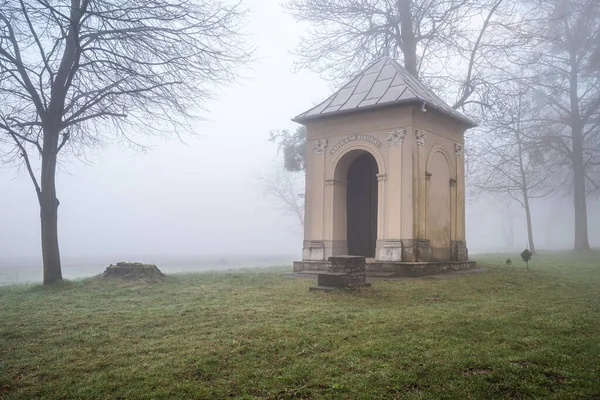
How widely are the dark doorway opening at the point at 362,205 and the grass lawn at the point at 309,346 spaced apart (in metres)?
5.69

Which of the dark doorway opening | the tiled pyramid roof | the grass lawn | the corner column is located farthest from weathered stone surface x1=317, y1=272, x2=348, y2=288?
the tiled pyramid roof

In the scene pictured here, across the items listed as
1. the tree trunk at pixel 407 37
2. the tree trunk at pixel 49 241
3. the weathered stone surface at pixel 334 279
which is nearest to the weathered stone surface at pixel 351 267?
the weathered stone surface at pixel 334 279

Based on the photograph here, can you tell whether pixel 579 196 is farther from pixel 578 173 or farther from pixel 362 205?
pixel 362 205

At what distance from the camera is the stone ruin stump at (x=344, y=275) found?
9961 millimetres

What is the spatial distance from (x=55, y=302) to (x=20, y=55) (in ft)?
23.4

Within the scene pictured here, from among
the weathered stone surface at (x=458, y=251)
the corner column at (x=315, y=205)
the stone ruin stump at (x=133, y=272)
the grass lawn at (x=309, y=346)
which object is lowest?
the grass lawn at (x=309, y=346)

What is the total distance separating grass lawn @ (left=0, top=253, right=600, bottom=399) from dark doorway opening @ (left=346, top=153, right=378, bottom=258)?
569cm

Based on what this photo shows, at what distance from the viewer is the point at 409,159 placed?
43.4 feet

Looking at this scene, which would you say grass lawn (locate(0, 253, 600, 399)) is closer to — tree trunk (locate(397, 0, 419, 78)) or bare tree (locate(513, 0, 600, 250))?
Result: tree trunk (locate(397, 0, 419, 78))

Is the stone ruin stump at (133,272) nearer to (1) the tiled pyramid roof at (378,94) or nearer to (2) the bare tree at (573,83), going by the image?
(1) the tiled pyramid roof at (378,94)

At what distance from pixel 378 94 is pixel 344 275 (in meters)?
6.55

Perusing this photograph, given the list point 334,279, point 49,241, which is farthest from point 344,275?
point 49,241

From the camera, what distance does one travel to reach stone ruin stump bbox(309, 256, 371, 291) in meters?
9.96

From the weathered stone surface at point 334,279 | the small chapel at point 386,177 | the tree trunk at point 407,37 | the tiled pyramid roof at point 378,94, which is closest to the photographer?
the weathered stone surface at point 334,279
